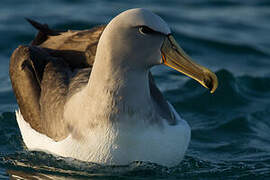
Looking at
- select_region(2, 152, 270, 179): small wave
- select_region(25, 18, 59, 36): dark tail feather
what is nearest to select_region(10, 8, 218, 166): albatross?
select_region(2, 152, 270, 179): small wave

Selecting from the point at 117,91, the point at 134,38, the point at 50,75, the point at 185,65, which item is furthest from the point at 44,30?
the point at 185,65

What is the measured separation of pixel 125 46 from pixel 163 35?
1.17ft

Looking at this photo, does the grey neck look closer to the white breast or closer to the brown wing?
the white breast

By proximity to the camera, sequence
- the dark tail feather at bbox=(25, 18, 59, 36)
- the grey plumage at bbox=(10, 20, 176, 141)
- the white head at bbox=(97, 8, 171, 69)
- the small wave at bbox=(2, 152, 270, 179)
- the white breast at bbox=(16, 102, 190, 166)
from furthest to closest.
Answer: the dark tail feather at bbox=(25, 18, 59, 36), the grey plumage at bbox=(10, 20, 176, 141), the small wave at bbox=(2, 152, 270, 179), the white breast at bbox=(16, 102, 190, 166), the white head at bbox=(97, 8, 171, 69)

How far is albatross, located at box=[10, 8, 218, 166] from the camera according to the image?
5.52 meters

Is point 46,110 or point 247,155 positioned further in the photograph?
point 247,155

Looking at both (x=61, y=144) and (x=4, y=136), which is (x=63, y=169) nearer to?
(x=61, y=144)

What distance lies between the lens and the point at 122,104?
18.6 feet

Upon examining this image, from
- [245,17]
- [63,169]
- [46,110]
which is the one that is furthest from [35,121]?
[245,17]

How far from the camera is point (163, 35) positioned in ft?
18.2

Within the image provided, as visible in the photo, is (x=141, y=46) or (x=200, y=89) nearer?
(x=141, y=46)

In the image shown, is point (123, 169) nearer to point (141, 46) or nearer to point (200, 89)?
point (141, 46)

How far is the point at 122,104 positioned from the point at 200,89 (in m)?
4.00

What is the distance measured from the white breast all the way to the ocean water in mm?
113
